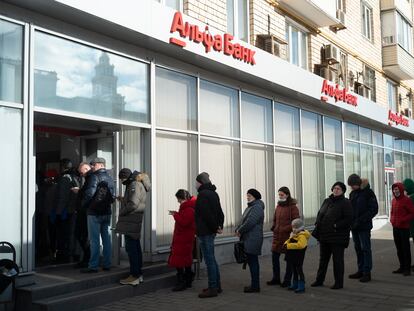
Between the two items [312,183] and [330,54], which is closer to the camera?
[312,183]

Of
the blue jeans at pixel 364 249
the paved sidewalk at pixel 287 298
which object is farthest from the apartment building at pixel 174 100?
the blue jeans at pixel 364 249

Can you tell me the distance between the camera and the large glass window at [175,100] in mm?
9625

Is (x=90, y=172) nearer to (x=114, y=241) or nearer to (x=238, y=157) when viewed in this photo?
(x=114, y=241)

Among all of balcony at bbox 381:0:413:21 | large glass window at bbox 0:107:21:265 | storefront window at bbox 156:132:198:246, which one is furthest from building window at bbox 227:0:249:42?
balcony at bbox 381:0:413:21

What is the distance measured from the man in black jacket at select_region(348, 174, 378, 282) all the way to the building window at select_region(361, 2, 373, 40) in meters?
12.8

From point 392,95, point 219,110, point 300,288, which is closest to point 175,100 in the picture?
point 219,110

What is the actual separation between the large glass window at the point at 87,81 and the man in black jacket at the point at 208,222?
88.1 inches

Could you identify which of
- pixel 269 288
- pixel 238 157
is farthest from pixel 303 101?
pixel 269 288

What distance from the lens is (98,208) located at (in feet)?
25.1

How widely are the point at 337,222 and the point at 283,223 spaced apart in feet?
2.76

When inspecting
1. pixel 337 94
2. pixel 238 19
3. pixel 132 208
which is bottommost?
pixel 132 208

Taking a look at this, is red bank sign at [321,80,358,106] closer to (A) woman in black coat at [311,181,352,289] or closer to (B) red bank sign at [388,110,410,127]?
(B) red bank sign at [388,110,410,127]

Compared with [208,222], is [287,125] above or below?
above

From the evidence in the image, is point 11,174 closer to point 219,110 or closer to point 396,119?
point 219,110
